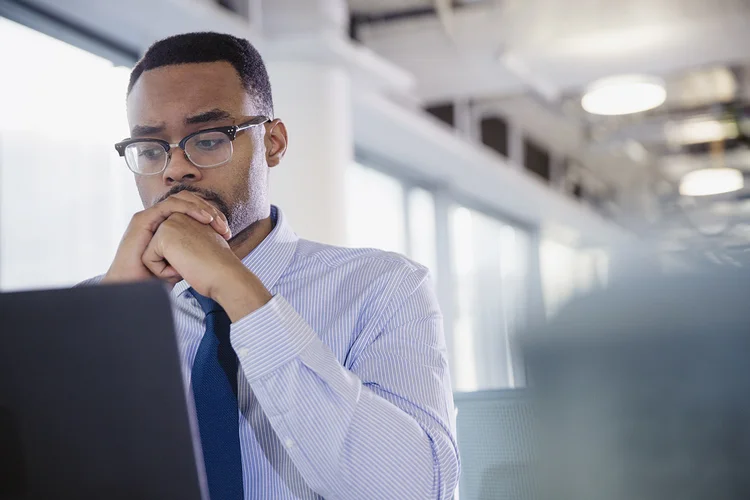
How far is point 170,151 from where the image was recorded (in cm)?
149

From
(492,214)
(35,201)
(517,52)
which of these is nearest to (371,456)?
(35,201)

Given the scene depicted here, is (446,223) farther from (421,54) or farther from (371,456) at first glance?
(371,456)

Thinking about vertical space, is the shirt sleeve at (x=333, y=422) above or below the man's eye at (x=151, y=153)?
below

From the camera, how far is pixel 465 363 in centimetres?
712

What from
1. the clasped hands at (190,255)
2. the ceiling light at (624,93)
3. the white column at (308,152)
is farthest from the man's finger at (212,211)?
the ceiling light at (624,93)

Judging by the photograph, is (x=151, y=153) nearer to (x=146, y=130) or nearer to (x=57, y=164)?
(x=146, y=130)

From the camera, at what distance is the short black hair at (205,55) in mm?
1609

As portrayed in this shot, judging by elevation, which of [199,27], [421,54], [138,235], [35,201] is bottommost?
[138,235]

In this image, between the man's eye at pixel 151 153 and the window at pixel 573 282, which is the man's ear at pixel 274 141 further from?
the window at pixel 573 282

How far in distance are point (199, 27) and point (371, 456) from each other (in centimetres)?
291

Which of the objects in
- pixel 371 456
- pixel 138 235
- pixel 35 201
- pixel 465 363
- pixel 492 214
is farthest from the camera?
pixel 492 214

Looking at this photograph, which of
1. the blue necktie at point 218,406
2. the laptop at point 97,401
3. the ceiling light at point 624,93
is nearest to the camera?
the laptop at point 97,401

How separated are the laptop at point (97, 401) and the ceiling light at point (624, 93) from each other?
16.3 feet

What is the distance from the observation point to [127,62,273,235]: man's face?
58.9 inches
